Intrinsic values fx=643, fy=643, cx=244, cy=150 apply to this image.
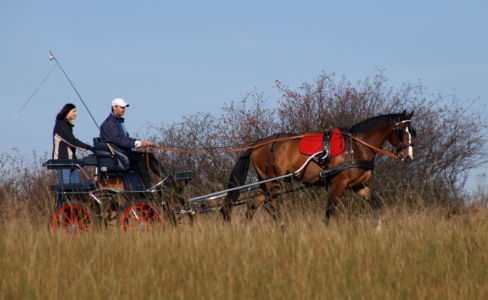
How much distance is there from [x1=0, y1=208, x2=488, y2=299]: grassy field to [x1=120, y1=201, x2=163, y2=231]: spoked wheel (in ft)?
1.82

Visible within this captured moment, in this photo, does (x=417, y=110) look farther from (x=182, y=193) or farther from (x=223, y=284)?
(x=223, y=284)

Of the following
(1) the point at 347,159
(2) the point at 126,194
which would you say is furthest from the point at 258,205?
(2) the point at 126,194

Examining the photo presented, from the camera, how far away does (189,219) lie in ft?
27.7

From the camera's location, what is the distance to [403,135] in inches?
359

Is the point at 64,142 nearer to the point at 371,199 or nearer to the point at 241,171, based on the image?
the point at 241,171

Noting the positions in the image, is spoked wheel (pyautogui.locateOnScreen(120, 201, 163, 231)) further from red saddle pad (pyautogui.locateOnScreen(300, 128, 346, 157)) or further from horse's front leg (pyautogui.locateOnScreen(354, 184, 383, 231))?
horse's front leg (pyautogui.locateOnScreen(354, 184, 383, 231))

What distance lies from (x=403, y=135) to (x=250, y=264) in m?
4.46

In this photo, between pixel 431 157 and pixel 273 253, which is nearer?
pixel 273 253

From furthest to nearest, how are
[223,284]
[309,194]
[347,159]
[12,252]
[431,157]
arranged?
[431,157] → [309,194] → [347,159] → [12,252] → [223,284]

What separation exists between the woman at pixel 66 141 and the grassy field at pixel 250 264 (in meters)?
1.16

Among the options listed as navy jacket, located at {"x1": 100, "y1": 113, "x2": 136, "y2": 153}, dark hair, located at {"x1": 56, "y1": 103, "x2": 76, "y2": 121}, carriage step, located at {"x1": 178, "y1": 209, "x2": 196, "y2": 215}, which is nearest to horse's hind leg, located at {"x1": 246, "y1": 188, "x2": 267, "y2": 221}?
carriage step, located at {"x1": 178, "y1": 209, "x2": 196, "y2": 215}

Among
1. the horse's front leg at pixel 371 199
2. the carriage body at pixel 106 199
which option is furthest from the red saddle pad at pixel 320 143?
the carriage body at pixel 106 199

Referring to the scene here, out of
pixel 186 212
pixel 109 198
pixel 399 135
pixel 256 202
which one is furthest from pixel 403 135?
pixel 109 198

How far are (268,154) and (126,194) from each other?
2.49 meters
